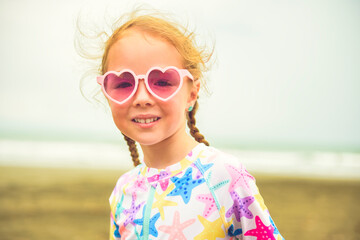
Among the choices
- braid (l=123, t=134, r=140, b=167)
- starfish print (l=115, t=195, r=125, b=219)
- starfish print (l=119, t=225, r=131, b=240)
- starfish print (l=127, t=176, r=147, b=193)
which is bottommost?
starfish print (l=119, t=225, r=131, b=240)

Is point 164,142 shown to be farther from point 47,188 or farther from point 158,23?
point 47,188

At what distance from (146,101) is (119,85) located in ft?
0.66

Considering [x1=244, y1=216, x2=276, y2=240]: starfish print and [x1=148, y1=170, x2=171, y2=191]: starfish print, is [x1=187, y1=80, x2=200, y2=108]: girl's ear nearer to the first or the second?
[x1=148, y1=170, x2=171, y2=191]: starfish print

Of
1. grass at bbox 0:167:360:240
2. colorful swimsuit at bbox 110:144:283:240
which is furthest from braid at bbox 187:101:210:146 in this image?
grass at bbox 0:167:360:240

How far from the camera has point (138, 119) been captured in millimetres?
2014

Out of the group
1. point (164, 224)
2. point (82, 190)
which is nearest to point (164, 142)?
point (164, 224)

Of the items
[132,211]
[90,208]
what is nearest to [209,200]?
[132,211]

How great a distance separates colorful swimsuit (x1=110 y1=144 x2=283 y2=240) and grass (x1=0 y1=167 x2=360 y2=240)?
12.2ft

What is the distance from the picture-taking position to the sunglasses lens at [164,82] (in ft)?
6.40

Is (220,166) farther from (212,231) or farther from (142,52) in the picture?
(142,52)

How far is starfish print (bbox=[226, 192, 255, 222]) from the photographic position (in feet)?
6.00

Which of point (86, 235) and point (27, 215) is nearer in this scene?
point (86, 235)

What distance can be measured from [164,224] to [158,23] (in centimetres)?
103

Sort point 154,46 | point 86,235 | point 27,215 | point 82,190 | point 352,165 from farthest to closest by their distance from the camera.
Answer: point 352,165 < point 82,190 < point 27,215 < point 86,235 < point 154,46
